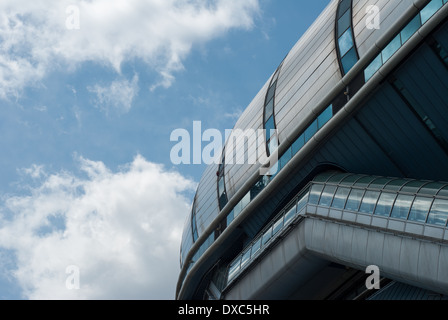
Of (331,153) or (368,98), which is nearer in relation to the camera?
(368,98)

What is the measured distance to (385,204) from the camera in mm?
17156

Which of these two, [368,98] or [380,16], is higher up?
[380,16]

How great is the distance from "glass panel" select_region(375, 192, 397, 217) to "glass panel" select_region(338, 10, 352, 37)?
26.0 ft

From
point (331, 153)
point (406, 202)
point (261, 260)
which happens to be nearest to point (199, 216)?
point (261, 260)

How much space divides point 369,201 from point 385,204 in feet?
2.68

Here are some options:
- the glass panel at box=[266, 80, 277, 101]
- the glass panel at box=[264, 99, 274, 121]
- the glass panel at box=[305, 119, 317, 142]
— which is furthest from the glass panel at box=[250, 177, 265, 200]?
the glass panel at box=[266, 80, 277, 101]

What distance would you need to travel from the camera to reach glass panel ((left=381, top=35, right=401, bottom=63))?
18812 mm

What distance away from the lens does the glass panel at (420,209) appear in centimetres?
1547

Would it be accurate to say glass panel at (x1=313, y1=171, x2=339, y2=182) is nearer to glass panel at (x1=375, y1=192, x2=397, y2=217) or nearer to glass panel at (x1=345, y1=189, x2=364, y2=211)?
glass panel at (x1=345, y1=189, x2=364, y2=211)

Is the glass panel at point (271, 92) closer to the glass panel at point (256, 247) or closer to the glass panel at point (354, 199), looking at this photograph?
the glass panel at point (256, 247)

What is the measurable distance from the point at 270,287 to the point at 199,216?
11.5 metres

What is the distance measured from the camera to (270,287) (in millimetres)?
21969

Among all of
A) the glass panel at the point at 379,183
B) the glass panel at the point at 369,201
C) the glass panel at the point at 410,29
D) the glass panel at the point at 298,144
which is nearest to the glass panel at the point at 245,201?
the glass panel at the point at 298,144
